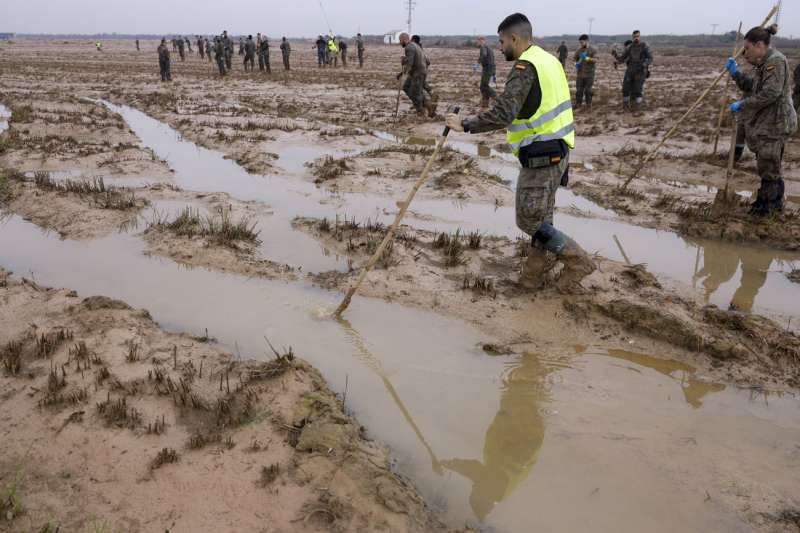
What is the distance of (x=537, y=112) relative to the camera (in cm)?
405

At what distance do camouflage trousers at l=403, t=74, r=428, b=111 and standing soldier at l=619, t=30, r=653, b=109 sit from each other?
5487 mm

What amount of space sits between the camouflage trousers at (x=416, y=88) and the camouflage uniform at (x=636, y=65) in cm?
549

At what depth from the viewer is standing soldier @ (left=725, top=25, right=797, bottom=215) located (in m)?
5.80

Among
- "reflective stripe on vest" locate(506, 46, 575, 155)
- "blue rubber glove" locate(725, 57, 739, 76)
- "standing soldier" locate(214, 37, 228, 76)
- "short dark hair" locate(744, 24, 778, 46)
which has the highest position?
"standing soldier" locate(214, 37, 228, 76)

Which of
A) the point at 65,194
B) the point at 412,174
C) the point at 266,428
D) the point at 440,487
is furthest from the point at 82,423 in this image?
the point at 412,174

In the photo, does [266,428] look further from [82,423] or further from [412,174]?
[412,174]

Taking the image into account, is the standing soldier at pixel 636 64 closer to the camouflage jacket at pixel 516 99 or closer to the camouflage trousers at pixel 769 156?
the camouflage trousers at pixel 769 156

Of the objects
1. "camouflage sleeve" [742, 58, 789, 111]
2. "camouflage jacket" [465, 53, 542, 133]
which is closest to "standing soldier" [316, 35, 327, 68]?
"camouflage sleeve" [742, 58, 789, 111]

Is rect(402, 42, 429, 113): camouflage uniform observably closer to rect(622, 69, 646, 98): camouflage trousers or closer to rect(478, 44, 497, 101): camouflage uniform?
rect(478, 44, 497, 101): camouflage uniform

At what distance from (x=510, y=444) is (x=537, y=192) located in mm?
2153

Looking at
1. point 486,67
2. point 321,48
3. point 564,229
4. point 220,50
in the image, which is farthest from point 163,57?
point 564,229

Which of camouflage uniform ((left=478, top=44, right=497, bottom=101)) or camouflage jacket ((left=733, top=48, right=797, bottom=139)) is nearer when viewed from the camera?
camouflage jacket ((left=733, top=48, right=797, bottom=139))

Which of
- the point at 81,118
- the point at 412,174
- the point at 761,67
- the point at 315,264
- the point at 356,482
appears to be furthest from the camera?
the point at 81,118

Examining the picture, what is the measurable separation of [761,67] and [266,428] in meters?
6.67
